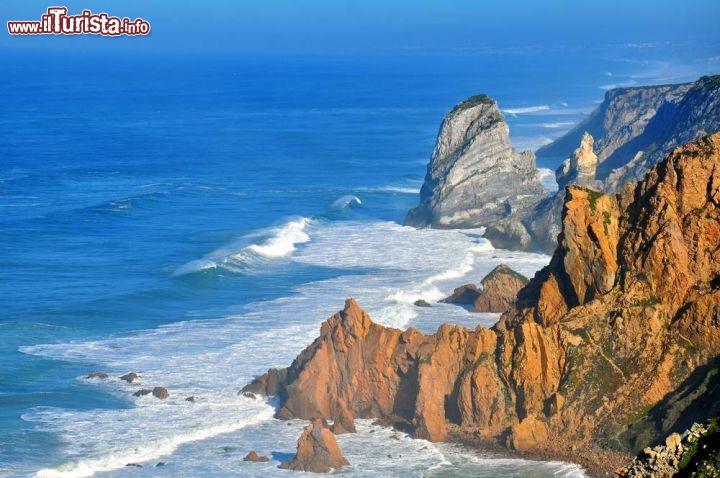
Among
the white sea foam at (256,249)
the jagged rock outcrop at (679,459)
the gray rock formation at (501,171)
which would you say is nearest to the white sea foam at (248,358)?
the white sea foam at (256,249)

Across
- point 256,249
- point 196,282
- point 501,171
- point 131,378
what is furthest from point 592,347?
point 501,171

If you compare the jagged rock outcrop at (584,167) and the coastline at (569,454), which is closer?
the coastline at (569,454)

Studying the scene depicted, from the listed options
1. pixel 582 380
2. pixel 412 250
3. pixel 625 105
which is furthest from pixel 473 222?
pixel 582 380

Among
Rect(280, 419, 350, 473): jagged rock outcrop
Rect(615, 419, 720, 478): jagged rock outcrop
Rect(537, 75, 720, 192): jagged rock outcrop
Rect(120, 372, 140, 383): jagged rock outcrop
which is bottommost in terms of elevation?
Rect(280, 419, 350, 473): jagged rock outcrop

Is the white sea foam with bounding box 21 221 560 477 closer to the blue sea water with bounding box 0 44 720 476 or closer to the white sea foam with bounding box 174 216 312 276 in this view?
the blue sea water with bounding box 0 44 720 476

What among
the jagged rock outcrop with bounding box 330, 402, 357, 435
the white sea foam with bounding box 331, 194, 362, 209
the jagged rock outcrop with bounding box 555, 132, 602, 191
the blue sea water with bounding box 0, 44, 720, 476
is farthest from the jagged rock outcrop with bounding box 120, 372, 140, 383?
the white sea foam with bounding box 331, 194, 362, 209

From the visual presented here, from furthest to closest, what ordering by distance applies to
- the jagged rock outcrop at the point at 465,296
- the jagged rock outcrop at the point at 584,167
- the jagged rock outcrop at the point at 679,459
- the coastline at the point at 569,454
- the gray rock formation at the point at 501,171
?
the jagged rock outcrop at the point at 584,167
the gray rock formation at the point at 501,171
the jagged rock outcrop at the point at 465,296
the coastline at the point at 569,454
the jagged rock outcrop at the point at 679,459

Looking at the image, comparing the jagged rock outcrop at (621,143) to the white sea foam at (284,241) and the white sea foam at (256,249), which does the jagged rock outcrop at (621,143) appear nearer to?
the white sea foam at (284,241)
